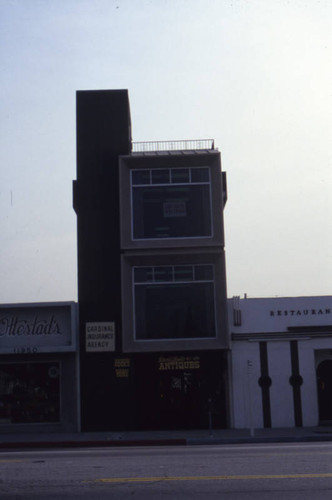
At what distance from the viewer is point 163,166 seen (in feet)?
89.9

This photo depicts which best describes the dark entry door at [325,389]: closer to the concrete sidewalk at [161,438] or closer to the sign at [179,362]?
the concrete sidewalk at [161,438]

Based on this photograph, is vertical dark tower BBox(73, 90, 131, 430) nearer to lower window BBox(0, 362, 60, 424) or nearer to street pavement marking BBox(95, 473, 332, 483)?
lower window BBox(0, 362, 60, 424)

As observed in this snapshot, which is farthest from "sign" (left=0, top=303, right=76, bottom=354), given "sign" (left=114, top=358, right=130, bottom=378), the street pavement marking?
the street pavement marking

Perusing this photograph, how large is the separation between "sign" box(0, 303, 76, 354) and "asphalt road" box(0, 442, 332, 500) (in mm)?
9590

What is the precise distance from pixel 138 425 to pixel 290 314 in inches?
276

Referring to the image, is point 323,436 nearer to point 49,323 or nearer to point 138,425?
point 138,425

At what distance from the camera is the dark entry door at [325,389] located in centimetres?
2702

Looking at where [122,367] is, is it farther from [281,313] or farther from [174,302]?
[281,313]

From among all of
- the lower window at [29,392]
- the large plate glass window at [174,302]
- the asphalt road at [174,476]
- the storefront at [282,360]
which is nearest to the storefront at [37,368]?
the lower window at [29,392]

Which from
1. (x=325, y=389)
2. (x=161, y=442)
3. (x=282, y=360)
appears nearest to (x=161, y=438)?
(x=161, y=442)

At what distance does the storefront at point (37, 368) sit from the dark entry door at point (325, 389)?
29.9ft

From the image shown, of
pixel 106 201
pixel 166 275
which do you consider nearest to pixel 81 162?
pixel 106 201

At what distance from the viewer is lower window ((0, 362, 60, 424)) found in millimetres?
26469

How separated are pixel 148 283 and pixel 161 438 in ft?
20.1
